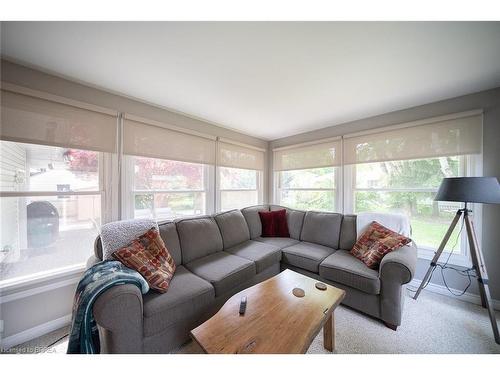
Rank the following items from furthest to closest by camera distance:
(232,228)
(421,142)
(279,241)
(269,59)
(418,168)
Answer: (279,241)
(232,228)
(418,168)
(421,142)
(269,59)

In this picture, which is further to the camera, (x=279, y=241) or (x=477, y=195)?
(x=279, y=241)

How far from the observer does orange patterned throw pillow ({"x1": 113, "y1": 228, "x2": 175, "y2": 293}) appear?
1.37 metres

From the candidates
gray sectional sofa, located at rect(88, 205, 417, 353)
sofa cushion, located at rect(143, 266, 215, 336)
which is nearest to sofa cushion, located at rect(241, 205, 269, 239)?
gray sectional sofa, located at rect(88, 205, 417, 353)

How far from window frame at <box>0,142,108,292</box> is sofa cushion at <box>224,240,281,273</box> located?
147 centimetres

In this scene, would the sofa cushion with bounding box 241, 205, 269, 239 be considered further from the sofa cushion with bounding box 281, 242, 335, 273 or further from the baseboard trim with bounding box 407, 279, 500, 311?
the baseboard trim with bounding box 407, 279, 500, 311

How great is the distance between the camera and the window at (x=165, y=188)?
215 cm

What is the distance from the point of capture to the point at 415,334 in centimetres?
151

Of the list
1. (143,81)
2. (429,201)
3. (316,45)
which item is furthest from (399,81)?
(143,81)

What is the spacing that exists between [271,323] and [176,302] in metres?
0.70

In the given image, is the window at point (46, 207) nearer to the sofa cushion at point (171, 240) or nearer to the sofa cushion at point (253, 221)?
the sofa cushion at point (171, 240)

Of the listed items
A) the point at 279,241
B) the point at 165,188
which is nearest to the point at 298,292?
the point at 279,241

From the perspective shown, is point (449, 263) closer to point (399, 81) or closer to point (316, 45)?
point (399, 81)

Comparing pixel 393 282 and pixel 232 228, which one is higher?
pixel 232 228

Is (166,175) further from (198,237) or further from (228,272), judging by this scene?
(228,272)
